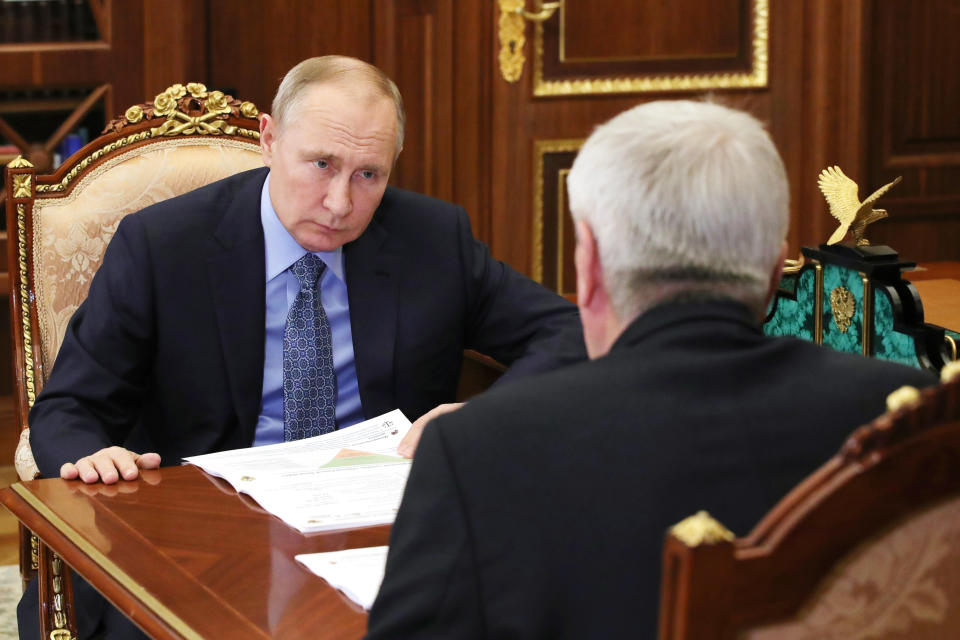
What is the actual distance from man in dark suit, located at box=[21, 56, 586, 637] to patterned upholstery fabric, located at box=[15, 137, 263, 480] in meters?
0.22

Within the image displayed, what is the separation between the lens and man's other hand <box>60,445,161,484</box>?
179 cm

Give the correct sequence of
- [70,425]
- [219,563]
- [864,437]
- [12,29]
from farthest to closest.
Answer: [12,29], [70,425], [219,563], [864,437]

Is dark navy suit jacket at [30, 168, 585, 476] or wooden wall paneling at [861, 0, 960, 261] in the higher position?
wooden wall paneling at [861, 0, 960, 261]

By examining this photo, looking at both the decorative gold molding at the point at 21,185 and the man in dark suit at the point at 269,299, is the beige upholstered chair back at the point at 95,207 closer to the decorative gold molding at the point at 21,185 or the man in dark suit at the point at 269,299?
the decorative gold molding at the point at 21,185

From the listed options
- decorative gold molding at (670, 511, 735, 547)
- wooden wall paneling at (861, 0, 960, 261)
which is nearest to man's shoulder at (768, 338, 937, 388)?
decorative gold molding at (670, 511, 735, 547)

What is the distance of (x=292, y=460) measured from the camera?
1.84 m

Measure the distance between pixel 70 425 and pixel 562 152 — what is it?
2.97 meters

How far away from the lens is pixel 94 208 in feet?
8.41

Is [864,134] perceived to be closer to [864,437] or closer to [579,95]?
[579,95]

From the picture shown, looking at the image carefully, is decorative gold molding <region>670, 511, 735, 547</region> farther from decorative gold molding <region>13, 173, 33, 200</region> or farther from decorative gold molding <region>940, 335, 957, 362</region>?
decorative gold molding <region>13, 173, 33, 200</region>

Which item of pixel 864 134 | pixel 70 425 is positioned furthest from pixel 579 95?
pixel 70 425

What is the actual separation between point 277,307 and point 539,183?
101 inches

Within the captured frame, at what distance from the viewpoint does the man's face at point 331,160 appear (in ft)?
7.16

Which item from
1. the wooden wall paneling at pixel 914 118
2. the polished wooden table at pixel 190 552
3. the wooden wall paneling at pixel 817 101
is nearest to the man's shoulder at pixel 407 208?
A: the polished wooden table at pixel 190 552
